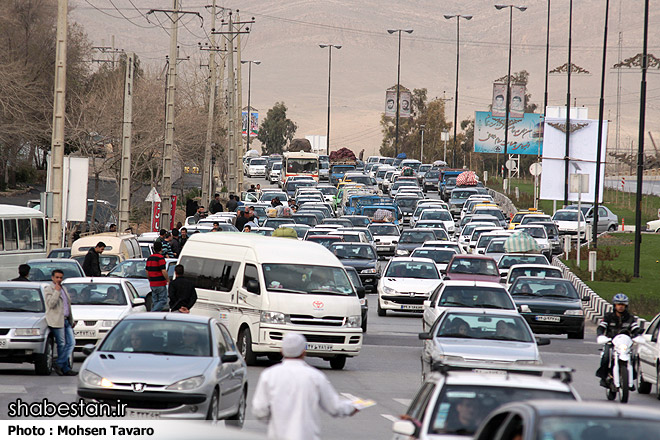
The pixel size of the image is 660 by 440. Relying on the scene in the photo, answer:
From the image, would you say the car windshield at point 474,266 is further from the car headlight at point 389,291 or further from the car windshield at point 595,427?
the car windshield at point 595,427

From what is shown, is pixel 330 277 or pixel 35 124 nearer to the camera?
pixel 330 277

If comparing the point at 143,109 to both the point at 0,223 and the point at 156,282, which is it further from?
the point at 156,282

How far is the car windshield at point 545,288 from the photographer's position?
27.6 meters

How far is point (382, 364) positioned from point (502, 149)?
81721 mm

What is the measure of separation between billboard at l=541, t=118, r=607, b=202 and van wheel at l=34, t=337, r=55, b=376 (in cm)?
4533

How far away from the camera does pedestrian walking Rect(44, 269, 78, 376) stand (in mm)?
18078

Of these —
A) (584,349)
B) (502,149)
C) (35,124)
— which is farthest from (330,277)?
(502,149)

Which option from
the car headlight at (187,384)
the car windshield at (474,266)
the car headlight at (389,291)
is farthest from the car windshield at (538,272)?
the car headlight at (187,384)

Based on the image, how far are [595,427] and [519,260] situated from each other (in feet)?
96.5

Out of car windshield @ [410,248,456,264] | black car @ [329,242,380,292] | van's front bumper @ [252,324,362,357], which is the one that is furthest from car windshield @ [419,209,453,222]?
van's front bumper @ [252,324,362,357]

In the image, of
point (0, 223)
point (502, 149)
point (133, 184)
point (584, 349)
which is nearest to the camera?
point (584, 349)

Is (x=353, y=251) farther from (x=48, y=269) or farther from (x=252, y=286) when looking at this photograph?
(x=252, y=286)

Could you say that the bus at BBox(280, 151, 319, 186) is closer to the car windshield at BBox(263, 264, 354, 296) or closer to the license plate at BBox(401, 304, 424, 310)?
the license plate at BBox(401, 304, 424, 310)

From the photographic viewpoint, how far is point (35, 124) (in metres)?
63.4
